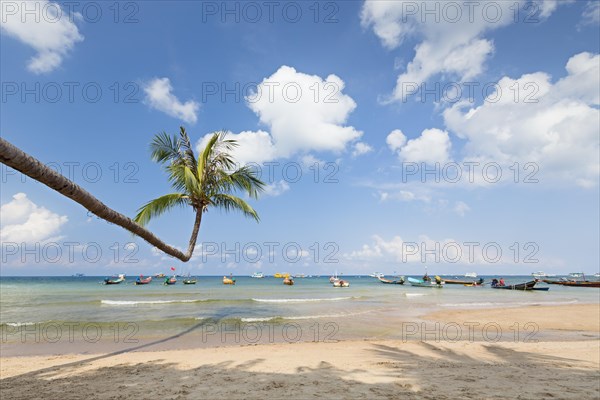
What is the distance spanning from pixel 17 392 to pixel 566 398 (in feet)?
34.4

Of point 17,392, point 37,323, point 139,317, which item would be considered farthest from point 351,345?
point 37,323

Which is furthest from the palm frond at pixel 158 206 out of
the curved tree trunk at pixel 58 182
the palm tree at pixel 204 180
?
the curved tree trunk at pixel 58 182

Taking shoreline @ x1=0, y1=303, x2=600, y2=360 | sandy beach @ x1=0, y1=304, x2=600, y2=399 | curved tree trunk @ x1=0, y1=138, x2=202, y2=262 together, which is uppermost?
curved tree trunk @ x1=0, y1=138, x2=202, y2=262

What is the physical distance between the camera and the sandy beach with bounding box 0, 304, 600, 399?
243 inches

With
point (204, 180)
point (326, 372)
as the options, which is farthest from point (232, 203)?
point (326, 372)

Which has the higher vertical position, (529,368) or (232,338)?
(529,368)

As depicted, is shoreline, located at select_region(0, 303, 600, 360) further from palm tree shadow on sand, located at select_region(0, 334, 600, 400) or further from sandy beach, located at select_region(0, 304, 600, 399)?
palm tree shadow on sand, located at select_region(0, 334, 600, 400)

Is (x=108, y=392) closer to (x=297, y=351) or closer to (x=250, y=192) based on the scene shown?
(x=297, y=351)

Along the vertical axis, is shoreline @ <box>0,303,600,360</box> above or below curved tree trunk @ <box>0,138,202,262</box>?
below

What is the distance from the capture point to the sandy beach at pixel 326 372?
6166 mm

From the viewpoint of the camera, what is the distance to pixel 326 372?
24.7ft

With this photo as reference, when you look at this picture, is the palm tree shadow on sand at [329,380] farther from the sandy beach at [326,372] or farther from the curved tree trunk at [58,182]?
the curved tree trunk at [58,182]

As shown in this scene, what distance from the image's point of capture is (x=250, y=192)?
11.3 m

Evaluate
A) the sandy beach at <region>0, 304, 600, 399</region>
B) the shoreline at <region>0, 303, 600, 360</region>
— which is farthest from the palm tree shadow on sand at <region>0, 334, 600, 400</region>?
the shoreline at <region>0, 303, 600, 360</region>
